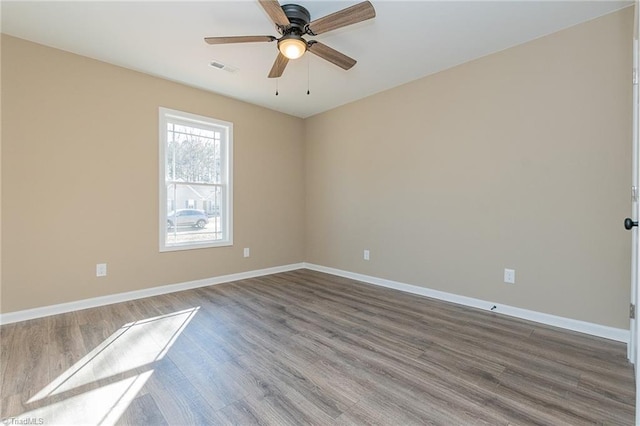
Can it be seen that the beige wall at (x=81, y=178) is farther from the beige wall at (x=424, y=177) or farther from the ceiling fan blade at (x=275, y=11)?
the ceiling fan blade at (x=275, y=11)

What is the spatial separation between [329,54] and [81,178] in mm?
2756

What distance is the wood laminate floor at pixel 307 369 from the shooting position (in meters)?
1.48

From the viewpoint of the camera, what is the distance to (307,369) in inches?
73.5

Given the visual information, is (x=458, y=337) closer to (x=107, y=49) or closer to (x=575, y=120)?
(x=575, y=120)

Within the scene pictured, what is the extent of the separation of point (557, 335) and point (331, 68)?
326cm

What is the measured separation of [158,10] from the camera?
7.53 ft

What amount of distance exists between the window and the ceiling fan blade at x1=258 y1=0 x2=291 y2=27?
2163 mm

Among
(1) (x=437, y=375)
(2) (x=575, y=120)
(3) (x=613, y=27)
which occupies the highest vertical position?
(3) (x=613, y=27)

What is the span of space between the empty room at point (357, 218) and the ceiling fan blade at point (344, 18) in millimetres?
22

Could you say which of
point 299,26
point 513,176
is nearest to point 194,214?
point 299,26

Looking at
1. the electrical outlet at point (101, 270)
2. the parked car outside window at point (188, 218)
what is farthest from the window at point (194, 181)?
the electrical outlet at point (101, 270)

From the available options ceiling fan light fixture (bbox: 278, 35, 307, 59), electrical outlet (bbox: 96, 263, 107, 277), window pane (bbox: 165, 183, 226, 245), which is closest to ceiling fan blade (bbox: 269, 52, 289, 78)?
ceiling fan light fixture (bbox: 278, 35, 307, 59)

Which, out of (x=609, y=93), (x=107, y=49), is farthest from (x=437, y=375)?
(x=107, y=49)

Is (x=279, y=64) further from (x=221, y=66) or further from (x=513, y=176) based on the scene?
(x=513, y=176)
